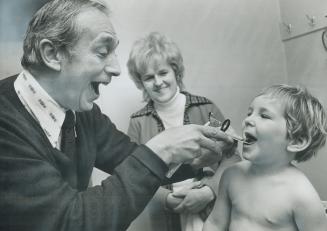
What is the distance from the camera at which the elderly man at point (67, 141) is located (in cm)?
41

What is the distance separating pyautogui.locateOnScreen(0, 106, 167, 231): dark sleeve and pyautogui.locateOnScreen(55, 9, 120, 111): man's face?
3.7 inches

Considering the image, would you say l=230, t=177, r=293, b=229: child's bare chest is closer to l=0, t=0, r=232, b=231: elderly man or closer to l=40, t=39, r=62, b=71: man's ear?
l=0, t=0, r=232, b=231: elderly man

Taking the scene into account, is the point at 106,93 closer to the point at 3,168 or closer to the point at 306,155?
the point at 3,168

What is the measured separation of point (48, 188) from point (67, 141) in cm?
14

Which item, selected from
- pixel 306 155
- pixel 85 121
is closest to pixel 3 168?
pixel 85 121

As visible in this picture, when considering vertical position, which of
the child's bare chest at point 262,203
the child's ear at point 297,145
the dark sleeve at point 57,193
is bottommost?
the child's bare chest at point 262,203

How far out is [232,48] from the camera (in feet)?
2.23

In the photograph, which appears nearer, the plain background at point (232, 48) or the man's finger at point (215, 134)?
the man's finger at point (215, 134)

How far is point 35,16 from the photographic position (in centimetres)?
50

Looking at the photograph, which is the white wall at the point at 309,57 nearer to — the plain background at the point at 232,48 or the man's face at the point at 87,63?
the plain background at the point at 232,48

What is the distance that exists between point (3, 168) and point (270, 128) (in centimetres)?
42

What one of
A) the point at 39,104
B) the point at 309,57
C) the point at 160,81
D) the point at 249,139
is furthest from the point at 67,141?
the point at 309,57

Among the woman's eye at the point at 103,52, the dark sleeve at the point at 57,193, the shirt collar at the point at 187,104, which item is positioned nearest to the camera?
the dark sleeve at the point at 57,193

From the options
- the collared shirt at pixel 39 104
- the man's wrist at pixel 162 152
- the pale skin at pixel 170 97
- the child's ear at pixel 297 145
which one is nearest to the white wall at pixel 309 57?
the child's ear at pixel 297 145
